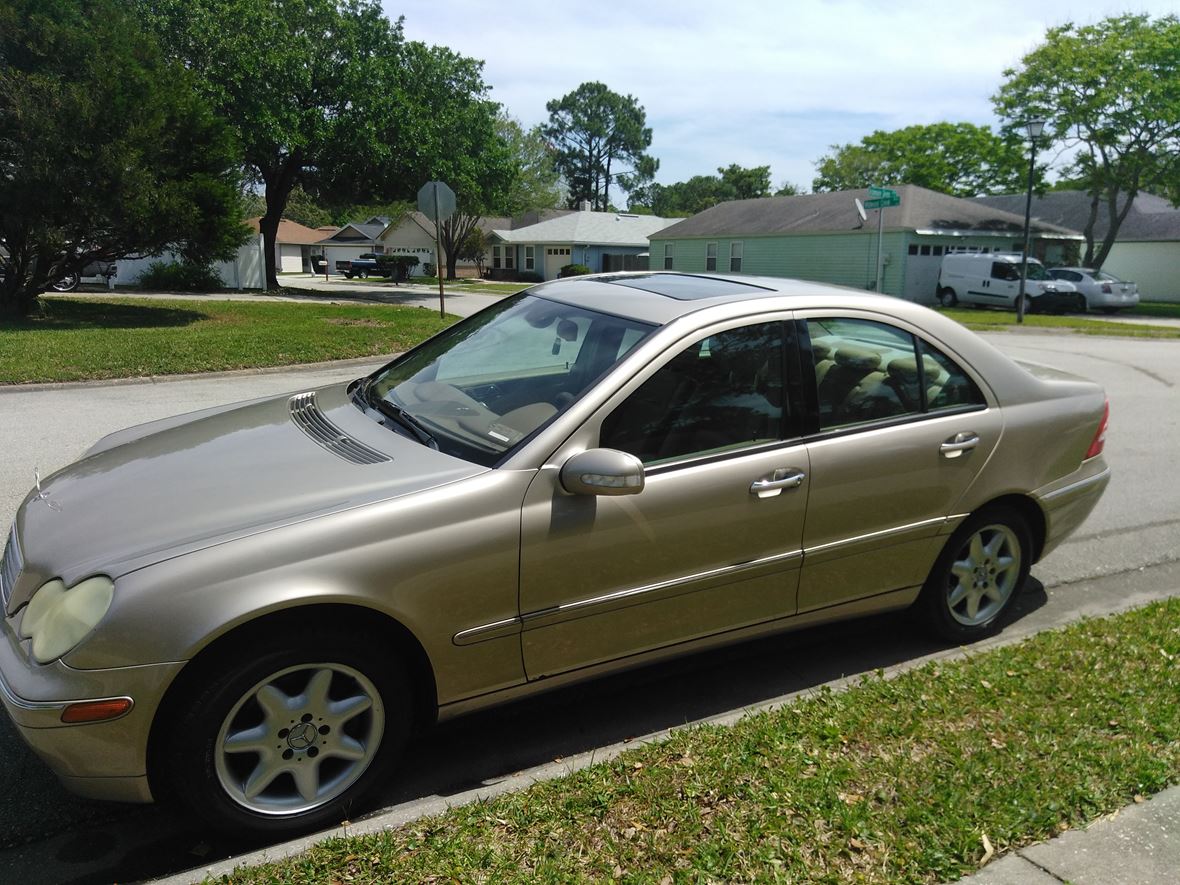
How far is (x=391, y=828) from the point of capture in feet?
8.84

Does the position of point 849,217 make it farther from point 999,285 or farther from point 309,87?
point 309,87

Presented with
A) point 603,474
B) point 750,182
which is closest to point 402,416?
point 603,474

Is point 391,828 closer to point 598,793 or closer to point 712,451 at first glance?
point 598,793

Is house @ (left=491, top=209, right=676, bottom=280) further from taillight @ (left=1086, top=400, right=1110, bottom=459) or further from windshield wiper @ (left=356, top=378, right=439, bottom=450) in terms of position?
windshield wiper @ (left=356, top=378, right=439, bottom=450)

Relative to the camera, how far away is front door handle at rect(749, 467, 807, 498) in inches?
133

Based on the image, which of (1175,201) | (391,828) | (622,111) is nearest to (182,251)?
(391,828)

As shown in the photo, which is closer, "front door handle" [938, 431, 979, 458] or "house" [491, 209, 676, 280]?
"front door handle" [938, 431, 979, 458]

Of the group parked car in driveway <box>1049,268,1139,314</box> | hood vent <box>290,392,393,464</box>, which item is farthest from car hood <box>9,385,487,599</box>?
parked car in driveway <box>1049,268,1139,314</box>

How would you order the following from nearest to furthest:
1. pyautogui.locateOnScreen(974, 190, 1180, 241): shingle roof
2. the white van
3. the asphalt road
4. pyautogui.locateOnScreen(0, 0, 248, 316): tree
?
the asphalt road
pyautogui.locateOnScreen(0, 0, 248, 316): tree
the white van
pyautogui.locateOnScreen(974, 190, 1180, 241): shingle roof

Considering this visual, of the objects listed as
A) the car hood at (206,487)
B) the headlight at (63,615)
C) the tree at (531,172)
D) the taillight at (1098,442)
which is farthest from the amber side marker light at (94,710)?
the tree at (531,172)

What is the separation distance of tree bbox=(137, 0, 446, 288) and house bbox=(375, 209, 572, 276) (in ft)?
88.3

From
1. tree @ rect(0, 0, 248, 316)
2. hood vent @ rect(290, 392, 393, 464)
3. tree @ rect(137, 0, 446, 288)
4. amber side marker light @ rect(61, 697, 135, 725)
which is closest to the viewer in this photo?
amber side marker light @ rect(61, 697, 135, 725)

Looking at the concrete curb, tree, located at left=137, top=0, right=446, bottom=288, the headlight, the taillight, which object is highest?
tree, located at left=137, top=0, right=446, bottom=288

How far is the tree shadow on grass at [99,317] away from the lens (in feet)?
55.2
